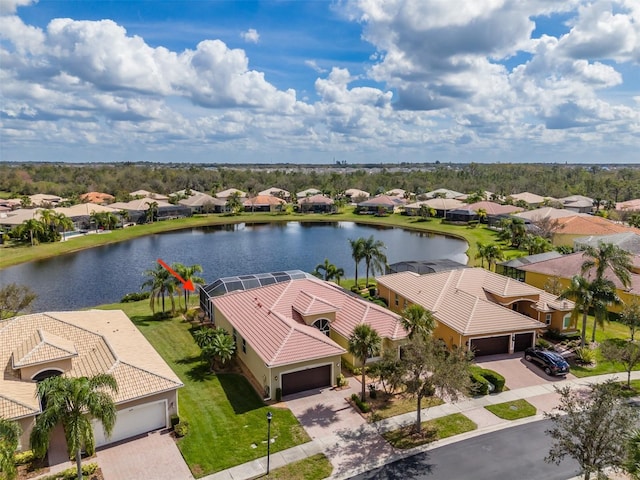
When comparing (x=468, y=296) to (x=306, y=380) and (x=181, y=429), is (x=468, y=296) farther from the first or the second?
(x=181, y=429)

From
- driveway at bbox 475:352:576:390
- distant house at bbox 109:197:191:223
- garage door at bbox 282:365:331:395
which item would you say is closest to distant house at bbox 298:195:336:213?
distant house at bbox 109:197:191:223

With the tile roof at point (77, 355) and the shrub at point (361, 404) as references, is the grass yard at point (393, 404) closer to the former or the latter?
the shrub at point (361, 404)

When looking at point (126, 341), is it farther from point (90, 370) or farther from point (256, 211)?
point (256, 211)

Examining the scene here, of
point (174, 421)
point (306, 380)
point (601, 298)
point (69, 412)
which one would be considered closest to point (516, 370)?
point (601, 298)

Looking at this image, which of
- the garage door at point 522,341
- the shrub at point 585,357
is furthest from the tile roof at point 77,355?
the shrub at point 585,357

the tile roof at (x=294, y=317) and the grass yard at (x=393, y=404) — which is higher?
the tile roof at (x=294, y=317)

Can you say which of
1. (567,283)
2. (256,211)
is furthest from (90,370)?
(256,211)

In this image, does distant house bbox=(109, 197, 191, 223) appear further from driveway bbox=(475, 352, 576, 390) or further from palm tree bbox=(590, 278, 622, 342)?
palm tree bbox=(590, 278, 622, 342)
